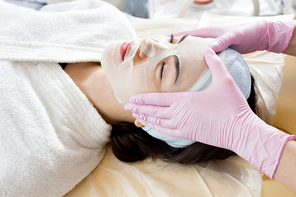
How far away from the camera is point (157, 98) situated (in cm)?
91

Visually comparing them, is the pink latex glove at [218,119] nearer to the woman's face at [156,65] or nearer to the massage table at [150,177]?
the woman's face at [156,65]

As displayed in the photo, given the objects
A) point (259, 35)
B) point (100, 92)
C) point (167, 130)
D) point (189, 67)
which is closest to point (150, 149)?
point (167, 130)

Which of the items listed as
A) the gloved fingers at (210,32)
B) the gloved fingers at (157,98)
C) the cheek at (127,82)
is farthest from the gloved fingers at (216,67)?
the gloved fingers at (210,32)

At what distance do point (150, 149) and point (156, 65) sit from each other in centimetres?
51

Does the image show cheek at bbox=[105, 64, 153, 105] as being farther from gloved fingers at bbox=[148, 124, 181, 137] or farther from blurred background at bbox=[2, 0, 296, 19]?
blurred background at bbox=[2, 0, 296, 19]

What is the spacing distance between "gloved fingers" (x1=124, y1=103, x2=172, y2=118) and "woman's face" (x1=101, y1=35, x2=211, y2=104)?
0.06m

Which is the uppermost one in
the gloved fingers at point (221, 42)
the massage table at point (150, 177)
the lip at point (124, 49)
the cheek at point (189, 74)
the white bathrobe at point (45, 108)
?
the gloved fingers at point (221, 42)

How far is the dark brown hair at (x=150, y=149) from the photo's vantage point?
42.1 inches

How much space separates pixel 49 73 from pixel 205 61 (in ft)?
2.78

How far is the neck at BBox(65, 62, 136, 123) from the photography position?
1170mm

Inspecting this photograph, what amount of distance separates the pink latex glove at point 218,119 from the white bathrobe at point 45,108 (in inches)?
16.8

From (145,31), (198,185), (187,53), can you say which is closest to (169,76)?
(187,53)

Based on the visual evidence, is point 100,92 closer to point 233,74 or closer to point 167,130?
point 167,130

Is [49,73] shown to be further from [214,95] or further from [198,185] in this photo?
[198,185]
